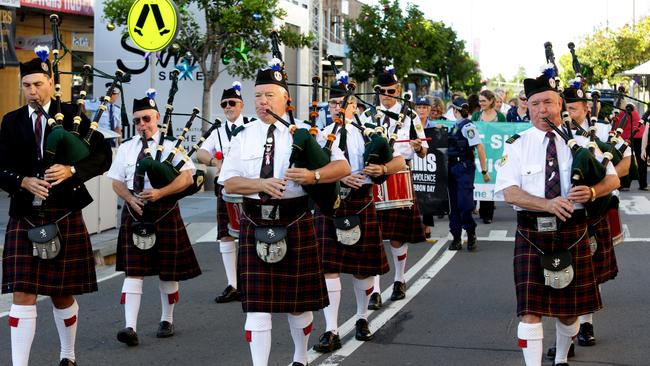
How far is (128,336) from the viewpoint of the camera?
691cm

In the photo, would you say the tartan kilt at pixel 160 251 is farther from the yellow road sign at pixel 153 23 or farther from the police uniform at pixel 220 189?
the yellow road sign at pixel 153 23

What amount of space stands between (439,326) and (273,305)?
2294 millimetres

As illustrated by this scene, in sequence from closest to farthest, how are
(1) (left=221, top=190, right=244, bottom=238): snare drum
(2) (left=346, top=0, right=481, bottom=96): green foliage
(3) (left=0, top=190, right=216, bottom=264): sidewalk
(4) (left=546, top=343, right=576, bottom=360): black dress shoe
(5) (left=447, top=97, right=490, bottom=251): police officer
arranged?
1. (4) (left=546, top=343, right=576, bottom=360): black dress shoe
2. (1) (left=221, top=190, right=244, bottom=238): snare drum
3. (3) (left=0, top=190, right=216, bottom=264): sidewalk
4. (5) (left=447, top=97, right=490, bottom=251): police officer
5. (2) (left=346, top=0, right=481, bottom=96): green foliage

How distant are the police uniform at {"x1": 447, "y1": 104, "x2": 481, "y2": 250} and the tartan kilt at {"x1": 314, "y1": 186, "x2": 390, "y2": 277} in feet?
14.1

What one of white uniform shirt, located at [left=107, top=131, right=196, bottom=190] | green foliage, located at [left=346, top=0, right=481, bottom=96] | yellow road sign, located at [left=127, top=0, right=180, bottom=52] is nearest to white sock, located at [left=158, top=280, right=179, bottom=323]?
white uniform shirt, located at [left=107, top=131, right=196, bottom=190]

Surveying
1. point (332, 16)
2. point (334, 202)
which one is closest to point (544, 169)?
point (334, 202)

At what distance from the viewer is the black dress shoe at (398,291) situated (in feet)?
28.3

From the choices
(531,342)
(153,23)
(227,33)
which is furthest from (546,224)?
(227,33)

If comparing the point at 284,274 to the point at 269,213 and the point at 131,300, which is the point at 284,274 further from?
the point at 131,300

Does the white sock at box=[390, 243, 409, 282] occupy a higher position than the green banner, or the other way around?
the green banner

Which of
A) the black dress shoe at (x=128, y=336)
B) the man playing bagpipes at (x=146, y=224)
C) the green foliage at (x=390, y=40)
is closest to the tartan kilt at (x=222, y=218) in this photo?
the man playing bagpipes at (x=146, y=224)

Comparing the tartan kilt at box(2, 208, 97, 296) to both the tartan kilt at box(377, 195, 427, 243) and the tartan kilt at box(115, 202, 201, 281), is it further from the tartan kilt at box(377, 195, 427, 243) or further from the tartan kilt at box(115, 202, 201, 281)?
the tartan kilt at box(377, 195, 427, 243)

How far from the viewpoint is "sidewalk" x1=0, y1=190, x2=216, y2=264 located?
36.5 feet

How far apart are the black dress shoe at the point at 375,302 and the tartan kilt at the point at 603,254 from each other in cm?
206
